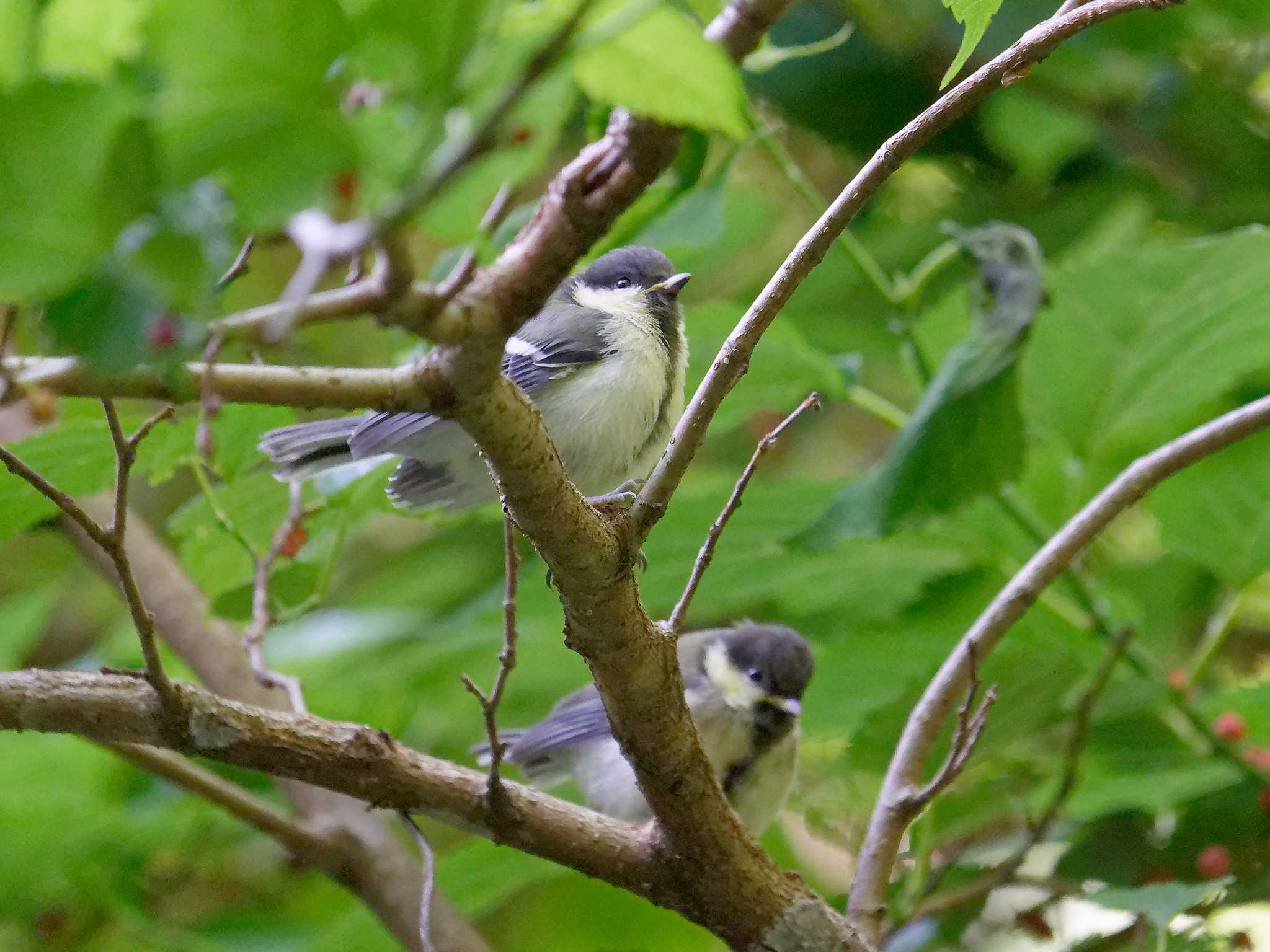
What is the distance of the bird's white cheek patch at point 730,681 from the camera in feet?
8.66

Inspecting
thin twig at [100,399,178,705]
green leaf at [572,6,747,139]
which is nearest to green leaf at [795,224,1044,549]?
thin twig at [100,399,178,705]

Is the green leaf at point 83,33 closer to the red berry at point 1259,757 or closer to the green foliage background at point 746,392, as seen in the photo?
the green foliage background at point 746,392

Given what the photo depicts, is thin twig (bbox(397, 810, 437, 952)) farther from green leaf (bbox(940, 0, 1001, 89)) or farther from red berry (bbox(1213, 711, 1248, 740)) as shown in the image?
red berry (bbox(1213, 711, 1248, 740))

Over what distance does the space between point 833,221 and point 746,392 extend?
102 centimetres

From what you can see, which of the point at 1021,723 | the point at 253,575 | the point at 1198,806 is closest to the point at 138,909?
the point at 253,575

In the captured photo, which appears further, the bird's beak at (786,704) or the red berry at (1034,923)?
the bird's beak at (786,704)

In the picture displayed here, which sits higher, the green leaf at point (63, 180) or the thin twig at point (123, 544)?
the green leaf at point (63, 180)

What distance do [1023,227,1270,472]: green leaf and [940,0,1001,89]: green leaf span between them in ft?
4.20

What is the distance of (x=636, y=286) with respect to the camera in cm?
243

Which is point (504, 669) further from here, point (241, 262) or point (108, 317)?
point (108, 317)

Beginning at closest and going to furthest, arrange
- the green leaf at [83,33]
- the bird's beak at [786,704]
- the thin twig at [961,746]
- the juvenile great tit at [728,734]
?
the green leaf at [83,33], the thin twig at [961,746], the bird's beak at [786,704], the juvenile great tit at [728,734]

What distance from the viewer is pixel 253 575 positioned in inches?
76.7

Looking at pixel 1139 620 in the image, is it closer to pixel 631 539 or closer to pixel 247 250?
pixel 631 539

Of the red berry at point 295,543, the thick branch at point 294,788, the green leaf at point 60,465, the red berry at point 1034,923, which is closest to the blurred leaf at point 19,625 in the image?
the thick branch at point 294,788
